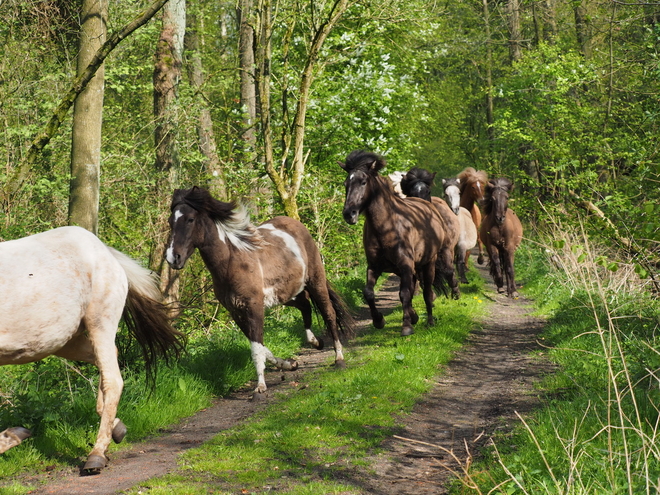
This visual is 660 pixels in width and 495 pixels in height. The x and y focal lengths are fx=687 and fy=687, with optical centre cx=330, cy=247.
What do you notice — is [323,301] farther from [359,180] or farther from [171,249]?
[171,249]

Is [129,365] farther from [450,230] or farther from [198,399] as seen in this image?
[450,230]

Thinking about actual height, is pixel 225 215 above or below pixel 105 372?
above

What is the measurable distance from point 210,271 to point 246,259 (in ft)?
1.47

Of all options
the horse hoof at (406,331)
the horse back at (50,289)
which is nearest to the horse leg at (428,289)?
the horse hoof at (406,331)

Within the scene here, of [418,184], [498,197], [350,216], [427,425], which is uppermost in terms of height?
[418,184]

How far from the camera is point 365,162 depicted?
10.3 metres

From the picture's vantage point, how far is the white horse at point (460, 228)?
16.0 metres

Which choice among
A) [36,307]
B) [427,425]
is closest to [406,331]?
[427,425]

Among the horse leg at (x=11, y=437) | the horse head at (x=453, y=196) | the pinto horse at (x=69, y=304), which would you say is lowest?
the horse leg at (x=11, y=437)

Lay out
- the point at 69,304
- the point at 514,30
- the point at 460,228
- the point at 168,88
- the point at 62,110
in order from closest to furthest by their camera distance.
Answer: the point at 69,304, the point at 62,110, the point at 168,88, the point at 460,228, the point at 514,30

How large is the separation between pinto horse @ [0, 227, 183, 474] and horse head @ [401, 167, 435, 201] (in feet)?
29.1

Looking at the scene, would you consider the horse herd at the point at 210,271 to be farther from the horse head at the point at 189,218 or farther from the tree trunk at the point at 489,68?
the tree trunk at the point at 489,68

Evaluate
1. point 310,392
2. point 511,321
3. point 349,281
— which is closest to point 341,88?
point 349,281

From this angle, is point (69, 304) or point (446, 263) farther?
point (446, 263)
